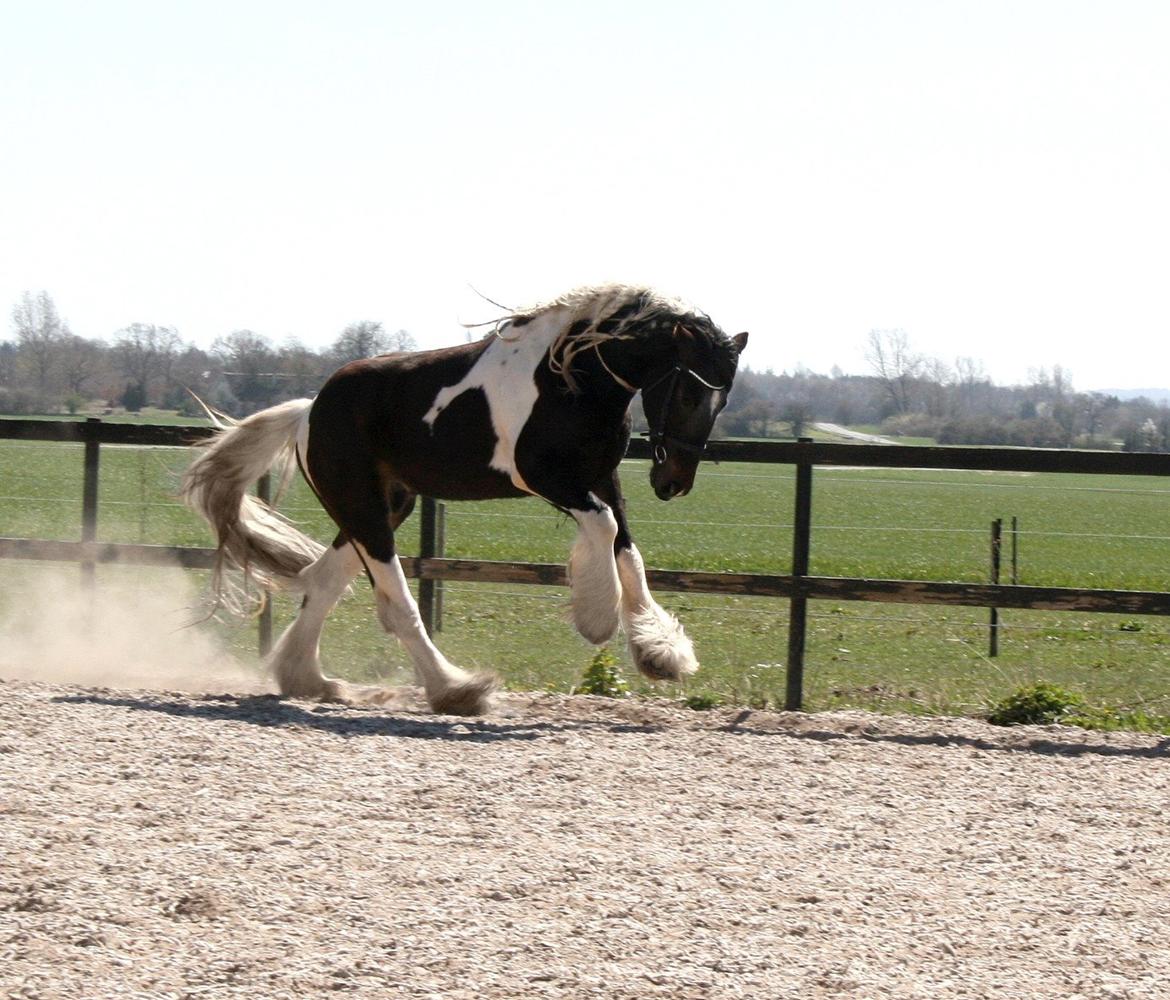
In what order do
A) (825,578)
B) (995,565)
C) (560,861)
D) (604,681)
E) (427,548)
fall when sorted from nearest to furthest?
(560,861) → (825,578) → (604,681) → (427,548) → (995,565)

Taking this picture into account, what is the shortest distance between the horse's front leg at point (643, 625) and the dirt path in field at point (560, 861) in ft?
1.26

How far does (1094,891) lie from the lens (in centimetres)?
414

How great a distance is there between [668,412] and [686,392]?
123 millimetres

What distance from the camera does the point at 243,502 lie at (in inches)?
316

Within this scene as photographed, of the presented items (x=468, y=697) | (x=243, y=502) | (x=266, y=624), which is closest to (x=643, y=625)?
(x=468, y=697)

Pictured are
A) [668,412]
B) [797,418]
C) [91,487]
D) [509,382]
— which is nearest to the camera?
[668,412]

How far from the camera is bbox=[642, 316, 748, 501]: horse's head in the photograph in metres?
6.70

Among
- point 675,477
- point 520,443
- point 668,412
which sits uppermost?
point 668,412

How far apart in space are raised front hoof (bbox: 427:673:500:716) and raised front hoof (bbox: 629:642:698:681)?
69 centimetres

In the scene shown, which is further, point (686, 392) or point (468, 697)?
point (468, 697)

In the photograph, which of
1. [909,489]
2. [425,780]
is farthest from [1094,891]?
[909,489]

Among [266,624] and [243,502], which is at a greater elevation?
[243,502]

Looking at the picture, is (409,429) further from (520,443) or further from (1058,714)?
(1058,714)

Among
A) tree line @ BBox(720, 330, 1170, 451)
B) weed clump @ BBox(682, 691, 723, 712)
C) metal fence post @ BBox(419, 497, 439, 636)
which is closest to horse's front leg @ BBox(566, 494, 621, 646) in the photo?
weed clump @ BBox(682, 691, 723, 712)
